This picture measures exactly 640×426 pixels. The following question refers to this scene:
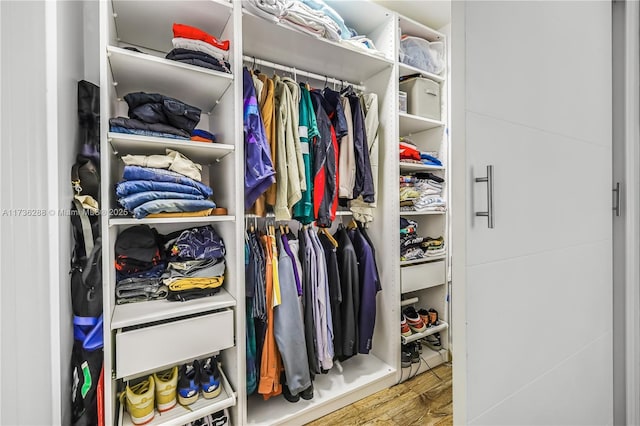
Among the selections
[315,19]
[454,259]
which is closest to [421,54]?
[315,19]

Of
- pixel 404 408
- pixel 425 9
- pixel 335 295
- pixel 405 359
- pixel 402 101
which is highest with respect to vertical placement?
pixel 425 9

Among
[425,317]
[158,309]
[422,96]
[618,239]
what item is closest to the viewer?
[618,239]

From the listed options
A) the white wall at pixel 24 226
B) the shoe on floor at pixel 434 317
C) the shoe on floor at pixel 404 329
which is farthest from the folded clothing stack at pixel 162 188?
the shoe on floor at pixel 434 317

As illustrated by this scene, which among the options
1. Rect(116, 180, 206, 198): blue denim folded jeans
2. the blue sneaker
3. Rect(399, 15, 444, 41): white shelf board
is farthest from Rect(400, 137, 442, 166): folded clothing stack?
the blue sneaker

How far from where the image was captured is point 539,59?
2.46 ft

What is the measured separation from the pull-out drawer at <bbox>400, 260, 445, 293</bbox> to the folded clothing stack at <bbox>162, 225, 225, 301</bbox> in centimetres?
111

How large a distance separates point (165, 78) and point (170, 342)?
1.10 meters

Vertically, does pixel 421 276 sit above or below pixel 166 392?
above

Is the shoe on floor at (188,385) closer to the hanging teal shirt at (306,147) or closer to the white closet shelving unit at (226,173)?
the white closet shelving unit at (226,173)

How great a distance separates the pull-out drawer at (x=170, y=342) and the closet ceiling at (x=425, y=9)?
6.93 feet

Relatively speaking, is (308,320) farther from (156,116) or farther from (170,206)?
(156,116)

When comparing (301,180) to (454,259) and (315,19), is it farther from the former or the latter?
(454,259)

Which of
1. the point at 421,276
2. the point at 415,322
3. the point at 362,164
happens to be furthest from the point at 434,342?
the point at 362,164

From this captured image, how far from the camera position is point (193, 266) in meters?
1.25
